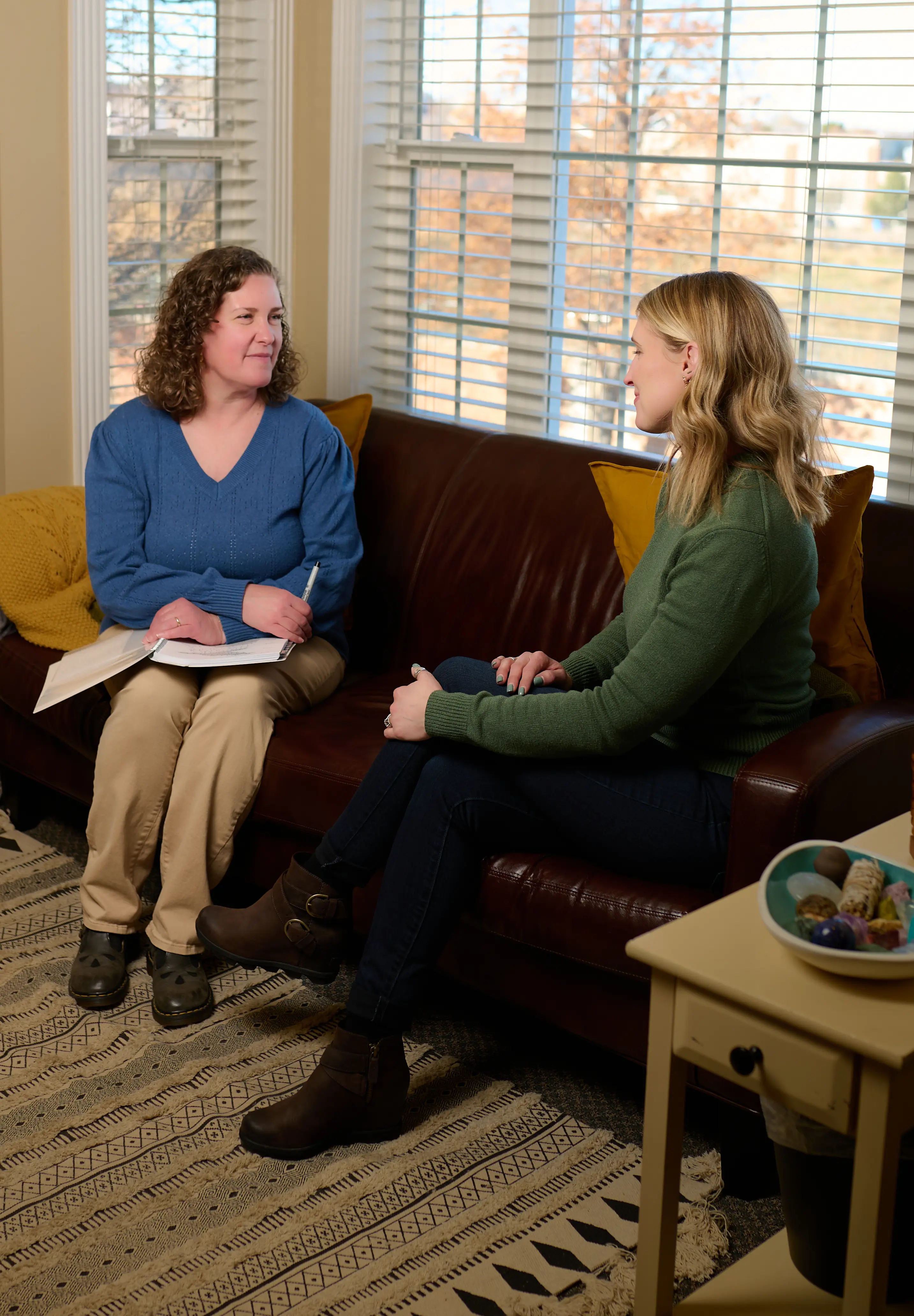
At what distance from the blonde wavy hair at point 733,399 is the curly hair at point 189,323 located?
3.42ft

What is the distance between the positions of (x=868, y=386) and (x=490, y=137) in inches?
47.0

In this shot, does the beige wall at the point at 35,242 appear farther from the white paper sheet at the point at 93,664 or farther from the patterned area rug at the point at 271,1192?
the patterned area rug at the point at 271,1192

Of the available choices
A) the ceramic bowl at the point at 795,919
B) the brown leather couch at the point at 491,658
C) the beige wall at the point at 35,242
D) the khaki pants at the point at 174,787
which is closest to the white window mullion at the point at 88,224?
the beige wall at the point at 35,242

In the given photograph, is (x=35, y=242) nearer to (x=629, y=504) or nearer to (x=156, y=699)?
(x=156, y=699)

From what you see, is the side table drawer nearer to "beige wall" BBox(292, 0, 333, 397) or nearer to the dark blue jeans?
the dark blue jeans

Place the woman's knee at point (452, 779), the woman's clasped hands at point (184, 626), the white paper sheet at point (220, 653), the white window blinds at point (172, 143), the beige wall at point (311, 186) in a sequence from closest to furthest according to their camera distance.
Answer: the woman's knee at point (452, 779), the white paper sheet at point (220, 653), the woman's clasped hands at point (184, 626), the white window blinds at point (172, 143), the beige wall at point (311, 186)

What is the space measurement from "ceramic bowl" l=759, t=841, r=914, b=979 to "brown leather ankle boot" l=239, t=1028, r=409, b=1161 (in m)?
0.76

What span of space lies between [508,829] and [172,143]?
2.26m

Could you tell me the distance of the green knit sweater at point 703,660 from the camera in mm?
1771

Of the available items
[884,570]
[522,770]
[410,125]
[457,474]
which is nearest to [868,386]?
[884,570]

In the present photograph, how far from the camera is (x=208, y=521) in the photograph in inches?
101

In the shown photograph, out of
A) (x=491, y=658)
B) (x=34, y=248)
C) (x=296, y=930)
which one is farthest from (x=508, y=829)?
(x=34, y=248)

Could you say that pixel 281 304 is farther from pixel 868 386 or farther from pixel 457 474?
pixel 868 386

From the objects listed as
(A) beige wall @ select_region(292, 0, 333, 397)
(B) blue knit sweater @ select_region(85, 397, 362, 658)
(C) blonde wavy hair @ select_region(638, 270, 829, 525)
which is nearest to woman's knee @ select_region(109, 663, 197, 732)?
(B) blue knit sweater @ select_region(85, 397, 362, 658)
